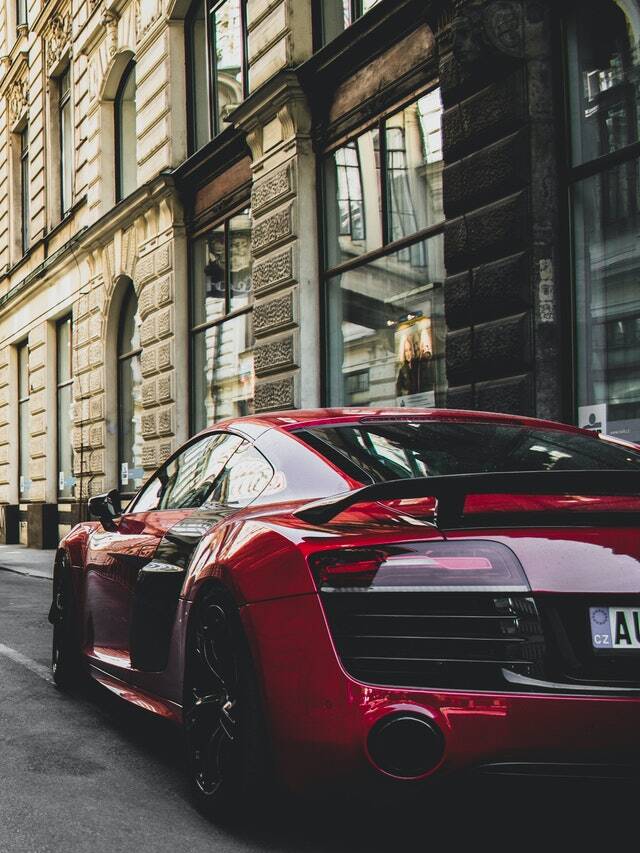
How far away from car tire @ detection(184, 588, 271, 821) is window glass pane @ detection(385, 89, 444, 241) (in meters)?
7.45

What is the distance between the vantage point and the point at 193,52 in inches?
665

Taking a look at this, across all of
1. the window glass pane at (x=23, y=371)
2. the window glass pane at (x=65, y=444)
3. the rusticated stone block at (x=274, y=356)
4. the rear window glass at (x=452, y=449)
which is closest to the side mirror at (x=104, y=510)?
the rear window glass at (x=452, y=449)

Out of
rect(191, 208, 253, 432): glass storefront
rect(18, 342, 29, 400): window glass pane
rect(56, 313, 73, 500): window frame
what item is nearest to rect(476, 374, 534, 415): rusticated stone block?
rect(191, 208, 253, 432): glass storefront

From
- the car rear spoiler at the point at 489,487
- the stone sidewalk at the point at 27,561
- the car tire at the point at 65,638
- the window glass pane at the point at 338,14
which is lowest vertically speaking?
the stone sidewalk at the point at 27,561

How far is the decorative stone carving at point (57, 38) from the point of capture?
72.9 ft

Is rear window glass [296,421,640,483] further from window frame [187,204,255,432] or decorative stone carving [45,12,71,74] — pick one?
decorative stone carving [45,12,71,74]

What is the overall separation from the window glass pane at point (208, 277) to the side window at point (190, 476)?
10.2m

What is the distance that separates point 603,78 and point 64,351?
1582 cm

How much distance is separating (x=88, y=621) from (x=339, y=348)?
7.49 m

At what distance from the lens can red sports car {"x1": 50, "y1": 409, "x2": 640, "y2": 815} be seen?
2979 mm

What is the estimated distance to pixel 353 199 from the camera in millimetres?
12602

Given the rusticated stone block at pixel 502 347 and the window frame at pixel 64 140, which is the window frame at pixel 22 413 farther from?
the rusticated stone block at pixel 502 347

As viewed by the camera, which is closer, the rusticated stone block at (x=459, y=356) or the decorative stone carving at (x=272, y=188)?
the rusticated stone block at (x=459, y=356)

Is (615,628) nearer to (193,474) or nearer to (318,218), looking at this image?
(193,474)
